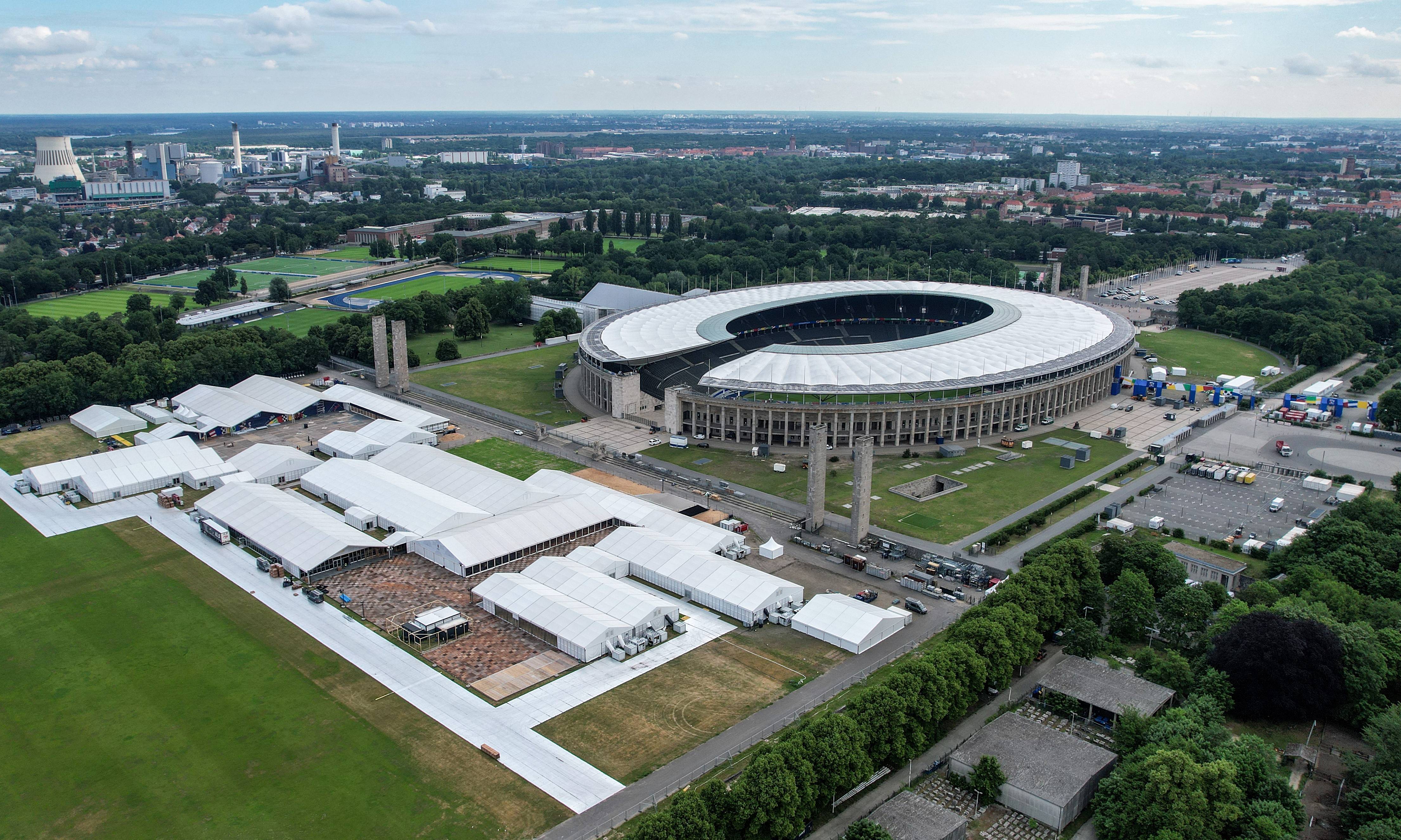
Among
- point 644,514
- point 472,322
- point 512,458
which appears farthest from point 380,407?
point 644,514

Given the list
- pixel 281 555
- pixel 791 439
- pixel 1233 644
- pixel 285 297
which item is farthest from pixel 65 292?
pixel 1233 644

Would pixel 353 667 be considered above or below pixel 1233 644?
below

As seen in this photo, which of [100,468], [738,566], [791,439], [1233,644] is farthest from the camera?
[791,439]

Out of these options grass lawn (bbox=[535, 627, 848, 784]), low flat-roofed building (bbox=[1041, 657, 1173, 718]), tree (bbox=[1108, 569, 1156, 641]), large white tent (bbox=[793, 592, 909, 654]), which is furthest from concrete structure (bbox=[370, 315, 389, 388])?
low flat-roofed building (bbox=[1041, 657, 1173, 718])

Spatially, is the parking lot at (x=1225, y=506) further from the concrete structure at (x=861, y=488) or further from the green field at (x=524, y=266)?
the green field at (x=524, y=266)

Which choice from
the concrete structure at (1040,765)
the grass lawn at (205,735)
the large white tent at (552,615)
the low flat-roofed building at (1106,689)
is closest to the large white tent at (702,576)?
the large white tent at (552,615)

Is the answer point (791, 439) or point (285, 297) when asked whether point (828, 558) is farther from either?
point (285, 297)

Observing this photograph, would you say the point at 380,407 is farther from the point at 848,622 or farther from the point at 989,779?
the point at 989,779
